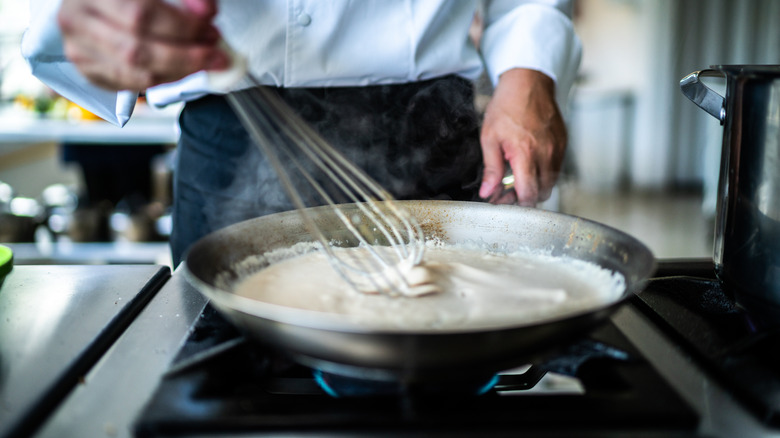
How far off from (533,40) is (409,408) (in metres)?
0.75

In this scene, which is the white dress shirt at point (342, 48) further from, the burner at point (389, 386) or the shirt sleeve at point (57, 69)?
the burner at point (389, 386)

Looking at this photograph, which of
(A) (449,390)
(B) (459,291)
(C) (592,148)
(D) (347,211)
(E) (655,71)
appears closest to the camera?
(A) (449,390)

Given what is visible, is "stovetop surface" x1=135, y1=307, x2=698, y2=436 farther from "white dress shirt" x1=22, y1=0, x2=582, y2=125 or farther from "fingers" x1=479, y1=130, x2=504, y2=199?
"white dress shirt" x1=22, y1=0, x2=582, y2=125

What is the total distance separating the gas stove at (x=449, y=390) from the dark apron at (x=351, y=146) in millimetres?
344

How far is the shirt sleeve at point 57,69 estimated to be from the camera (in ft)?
2.59

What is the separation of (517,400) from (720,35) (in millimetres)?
5283

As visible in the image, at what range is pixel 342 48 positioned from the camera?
0.96 meters

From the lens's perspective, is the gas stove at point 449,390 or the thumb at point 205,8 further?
the thumb at point 205,8

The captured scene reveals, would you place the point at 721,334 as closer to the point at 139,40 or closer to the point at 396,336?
the point at 396,336

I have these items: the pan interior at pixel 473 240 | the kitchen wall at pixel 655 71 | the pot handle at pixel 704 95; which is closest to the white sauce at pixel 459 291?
the pan interior at pixel 473 240

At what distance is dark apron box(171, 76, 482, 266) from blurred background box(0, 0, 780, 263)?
72 centimetres

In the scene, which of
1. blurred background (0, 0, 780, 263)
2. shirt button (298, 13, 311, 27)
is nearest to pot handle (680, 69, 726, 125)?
shirt button (298, 13, 311, 27)

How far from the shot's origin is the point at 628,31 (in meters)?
5.39

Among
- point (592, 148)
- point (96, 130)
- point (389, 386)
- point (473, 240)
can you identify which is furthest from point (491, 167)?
point (592, 148)
